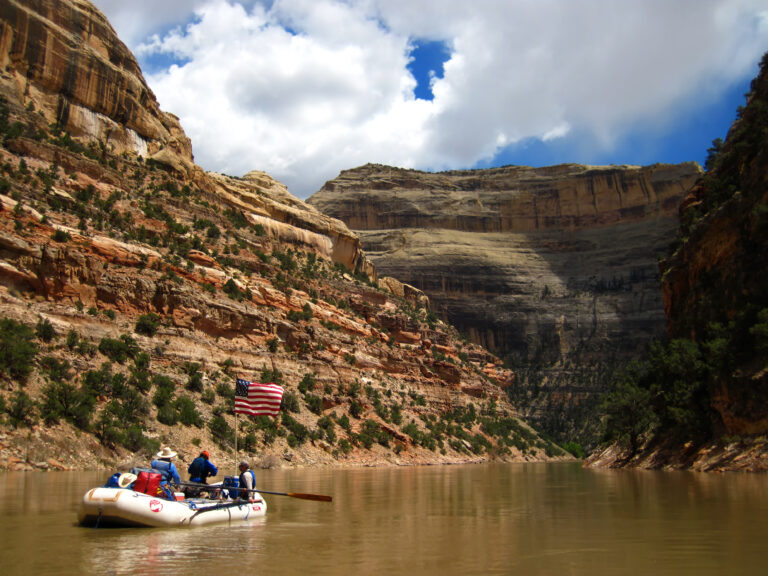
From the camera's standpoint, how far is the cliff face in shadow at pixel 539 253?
133 metres

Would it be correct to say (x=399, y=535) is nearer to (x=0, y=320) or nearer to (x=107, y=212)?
(x=0, y=320)

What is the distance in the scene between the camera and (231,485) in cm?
1758

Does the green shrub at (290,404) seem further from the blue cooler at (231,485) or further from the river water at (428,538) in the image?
the blue cooler at (231,485)

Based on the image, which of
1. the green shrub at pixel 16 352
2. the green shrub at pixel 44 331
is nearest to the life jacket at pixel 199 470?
the green shrub at pixel 16 352

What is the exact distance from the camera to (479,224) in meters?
172

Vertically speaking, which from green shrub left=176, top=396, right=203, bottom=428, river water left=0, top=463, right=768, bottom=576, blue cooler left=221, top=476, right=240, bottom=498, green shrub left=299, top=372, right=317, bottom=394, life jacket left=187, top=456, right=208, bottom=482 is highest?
green shrub left=299, top=372, right=317, bottom=394

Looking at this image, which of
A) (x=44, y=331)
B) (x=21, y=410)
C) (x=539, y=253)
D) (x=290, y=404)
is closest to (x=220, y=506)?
(x=21, y=410)

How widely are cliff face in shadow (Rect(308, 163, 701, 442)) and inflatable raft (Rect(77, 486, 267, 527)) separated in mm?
107104

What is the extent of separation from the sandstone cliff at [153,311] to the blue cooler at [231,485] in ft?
46.6

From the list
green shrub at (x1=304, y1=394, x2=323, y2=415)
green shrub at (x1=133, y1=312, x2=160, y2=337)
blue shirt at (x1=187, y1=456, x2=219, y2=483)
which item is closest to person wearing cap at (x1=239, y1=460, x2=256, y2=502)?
blue shirt at (x1=187, y1=456, x2=219, y2=483)

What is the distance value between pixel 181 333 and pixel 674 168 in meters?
143

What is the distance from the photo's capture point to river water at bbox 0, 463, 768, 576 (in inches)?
397

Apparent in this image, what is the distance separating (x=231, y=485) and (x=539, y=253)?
151547 mm

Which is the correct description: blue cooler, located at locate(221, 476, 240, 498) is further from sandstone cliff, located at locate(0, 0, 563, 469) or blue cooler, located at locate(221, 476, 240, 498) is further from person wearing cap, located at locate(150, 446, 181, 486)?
sandstone cliff, located at locate(0, 0, 563, 469)
